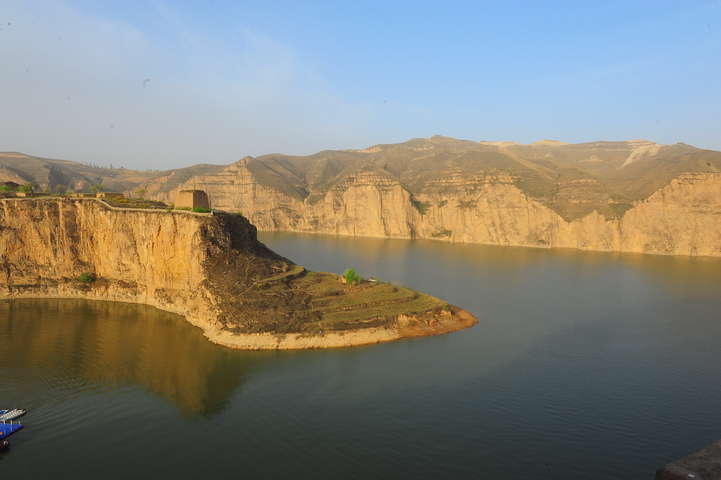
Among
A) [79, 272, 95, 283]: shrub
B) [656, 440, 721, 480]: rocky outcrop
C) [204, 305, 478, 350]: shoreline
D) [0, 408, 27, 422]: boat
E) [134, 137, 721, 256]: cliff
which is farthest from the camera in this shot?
[134, 137, 721, 256]: cliff

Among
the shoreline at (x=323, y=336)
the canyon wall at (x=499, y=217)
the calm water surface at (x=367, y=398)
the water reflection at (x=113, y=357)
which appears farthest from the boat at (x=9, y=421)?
the canyon wall at (x=499, y=217)

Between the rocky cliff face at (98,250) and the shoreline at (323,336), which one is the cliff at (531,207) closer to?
the shoreline at (323,336)

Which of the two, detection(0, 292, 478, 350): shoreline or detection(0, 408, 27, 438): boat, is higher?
detection(0, 292, 478, 350): shoreline

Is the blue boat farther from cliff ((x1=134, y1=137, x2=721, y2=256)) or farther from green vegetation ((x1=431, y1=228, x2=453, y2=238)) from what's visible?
green vegetation ((x1=431, y1=228, x2=453, y2=238))

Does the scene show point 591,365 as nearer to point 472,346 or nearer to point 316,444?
point 472,346

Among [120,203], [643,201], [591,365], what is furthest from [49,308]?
[643,201]

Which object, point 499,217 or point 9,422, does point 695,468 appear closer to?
point 9,422

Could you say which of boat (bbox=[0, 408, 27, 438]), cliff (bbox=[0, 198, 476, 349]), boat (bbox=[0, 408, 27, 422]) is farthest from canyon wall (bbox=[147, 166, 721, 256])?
boat (bbox=[0, 408, 27, 438])
